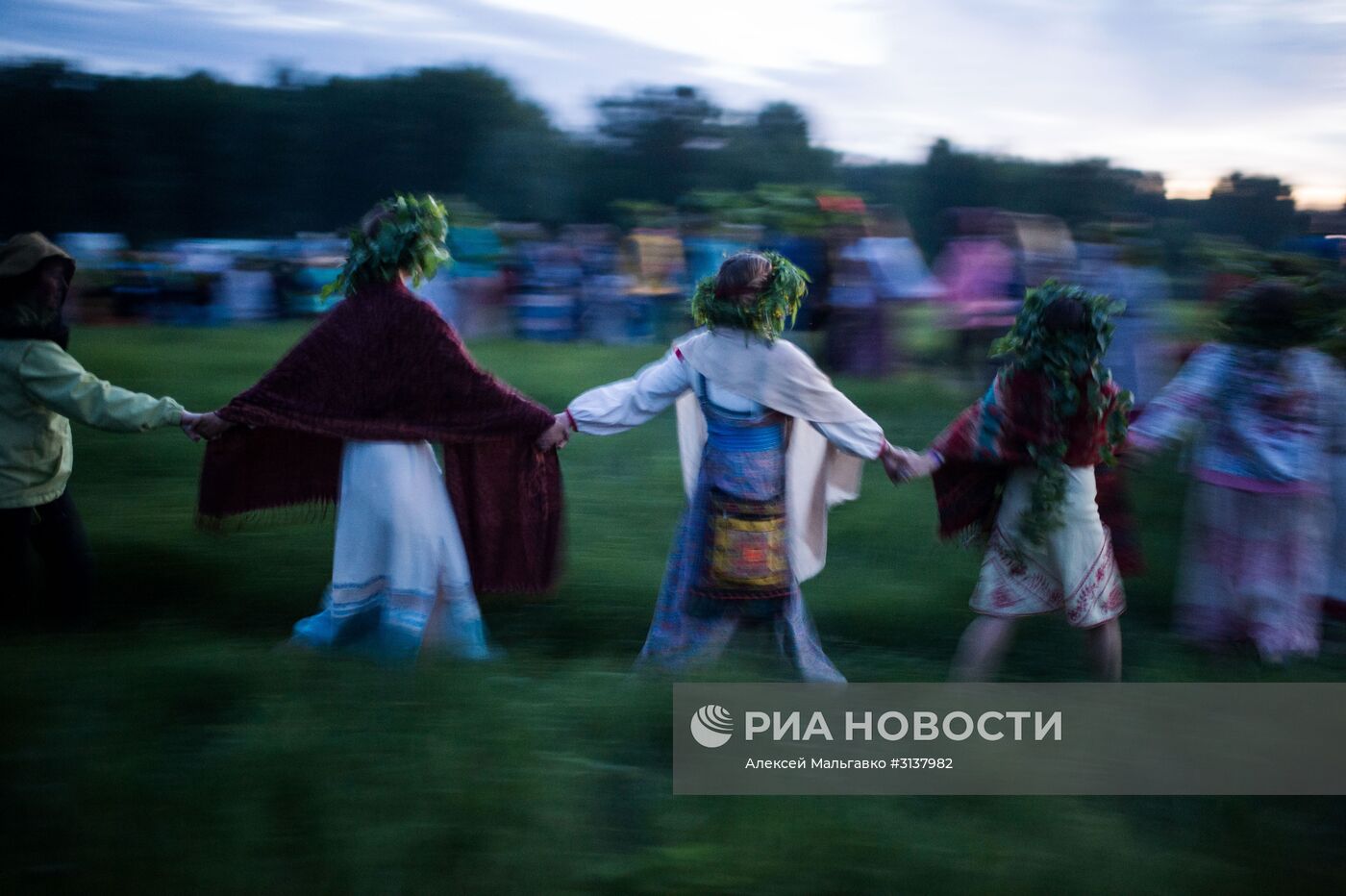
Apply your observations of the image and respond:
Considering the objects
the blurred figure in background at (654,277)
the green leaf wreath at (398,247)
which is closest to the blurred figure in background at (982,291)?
the blurred figure in background at (654,277)

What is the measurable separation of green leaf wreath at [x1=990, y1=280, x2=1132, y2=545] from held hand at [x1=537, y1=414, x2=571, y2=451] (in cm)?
161

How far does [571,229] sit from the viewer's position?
1752cm

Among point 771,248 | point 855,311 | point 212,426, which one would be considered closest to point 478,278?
point 771,248

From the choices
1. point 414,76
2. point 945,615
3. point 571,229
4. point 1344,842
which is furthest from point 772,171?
point 1344,842

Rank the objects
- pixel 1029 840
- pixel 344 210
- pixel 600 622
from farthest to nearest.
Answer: pixel 344 210 → pixel 600 622 → pixel 1029 840

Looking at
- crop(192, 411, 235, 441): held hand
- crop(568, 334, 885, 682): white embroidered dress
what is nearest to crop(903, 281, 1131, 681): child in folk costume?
crop(568, 334, 885, 682): white embroidered dress

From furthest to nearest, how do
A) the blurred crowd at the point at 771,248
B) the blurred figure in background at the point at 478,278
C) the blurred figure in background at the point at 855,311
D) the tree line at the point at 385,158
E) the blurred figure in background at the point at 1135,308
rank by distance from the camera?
the tree line at the point at 385,158 < the blurred figure in background at the point at 478,278 < the blurred figure in background at the point at 855,311 < the blurred crowd at the point at 771,248 < the blurred figure in background at the point at 1135,308

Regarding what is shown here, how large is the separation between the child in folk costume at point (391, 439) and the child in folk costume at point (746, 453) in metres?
0.34

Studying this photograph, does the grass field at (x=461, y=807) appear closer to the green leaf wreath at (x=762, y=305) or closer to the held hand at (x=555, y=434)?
the held hand at (x=555, y=434)

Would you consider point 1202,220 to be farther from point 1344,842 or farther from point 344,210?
point 344,210

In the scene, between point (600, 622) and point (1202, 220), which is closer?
point (600, 622)

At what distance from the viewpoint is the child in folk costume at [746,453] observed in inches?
161

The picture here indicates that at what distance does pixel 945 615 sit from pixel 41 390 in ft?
12.5

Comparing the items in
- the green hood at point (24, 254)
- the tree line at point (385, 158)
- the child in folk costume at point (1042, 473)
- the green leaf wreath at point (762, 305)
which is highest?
the tree line at point (385, 158)
